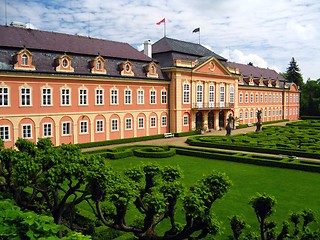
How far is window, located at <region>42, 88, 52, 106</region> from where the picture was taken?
102 ft

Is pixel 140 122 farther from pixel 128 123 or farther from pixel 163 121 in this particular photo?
pixel 163 121

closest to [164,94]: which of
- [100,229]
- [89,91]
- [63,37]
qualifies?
[89,91]

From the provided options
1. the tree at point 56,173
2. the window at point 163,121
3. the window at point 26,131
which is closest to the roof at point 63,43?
the window at point 26,131

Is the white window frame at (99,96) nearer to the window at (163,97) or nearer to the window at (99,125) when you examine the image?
the window at (99,125)

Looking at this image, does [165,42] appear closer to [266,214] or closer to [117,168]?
[117,168]

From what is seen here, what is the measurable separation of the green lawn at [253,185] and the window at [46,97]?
9500 millimetres

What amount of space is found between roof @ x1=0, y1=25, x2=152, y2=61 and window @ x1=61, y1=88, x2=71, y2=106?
4.00 meters

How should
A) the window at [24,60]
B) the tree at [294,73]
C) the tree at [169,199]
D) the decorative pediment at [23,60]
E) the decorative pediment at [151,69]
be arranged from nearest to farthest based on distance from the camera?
the tree at [169,199], the decorative pediment at [23,60], the window at [24,60], the decorative pediment at [151,69], the tree at [294,73]

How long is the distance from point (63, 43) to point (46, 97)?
21.7ft

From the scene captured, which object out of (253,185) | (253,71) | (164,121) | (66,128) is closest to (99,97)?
(66,128)

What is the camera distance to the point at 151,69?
40.3 meters

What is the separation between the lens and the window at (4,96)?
92.6 feet

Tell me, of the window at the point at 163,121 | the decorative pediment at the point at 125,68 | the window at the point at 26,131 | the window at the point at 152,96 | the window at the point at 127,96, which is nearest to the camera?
the window at the point at 26,131

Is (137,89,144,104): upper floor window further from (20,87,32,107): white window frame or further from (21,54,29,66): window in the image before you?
(21,54,29,66): window
